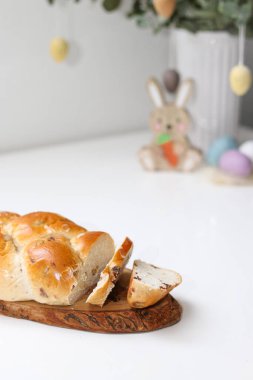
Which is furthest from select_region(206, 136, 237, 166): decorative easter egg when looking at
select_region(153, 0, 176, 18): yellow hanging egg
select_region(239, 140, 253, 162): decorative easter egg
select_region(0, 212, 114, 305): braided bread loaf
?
select_region(0, 212, 114, 305): braided bread loaf

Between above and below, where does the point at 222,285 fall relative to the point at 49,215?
below

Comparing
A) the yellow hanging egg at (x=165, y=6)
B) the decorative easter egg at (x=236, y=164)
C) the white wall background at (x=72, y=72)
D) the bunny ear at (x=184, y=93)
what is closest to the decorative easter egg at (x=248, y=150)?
the decorative easter egg at (x=236, y=164)

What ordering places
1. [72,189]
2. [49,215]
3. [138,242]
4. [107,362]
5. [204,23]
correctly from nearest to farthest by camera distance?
[107,362]
[49,215]
[138,242]
[72,189]
[204,23]

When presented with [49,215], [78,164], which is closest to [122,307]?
[49,215]

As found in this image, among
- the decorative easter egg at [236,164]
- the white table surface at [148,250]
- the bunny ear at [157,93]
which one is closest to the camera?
the white table surface at [148,250]

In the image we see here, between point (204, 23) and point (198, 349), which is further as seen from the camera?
point (204, 23)

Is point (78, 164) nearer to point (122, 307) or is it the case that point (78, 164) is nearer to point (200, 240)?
point (200, 240)

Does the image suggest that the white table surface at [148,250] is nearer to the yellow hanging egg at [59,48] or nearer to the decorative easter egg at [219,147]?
the decorative easter egg at [219,147]

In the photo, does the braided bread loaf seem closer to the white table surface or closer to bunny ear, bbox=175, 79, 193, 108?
the white table surface
